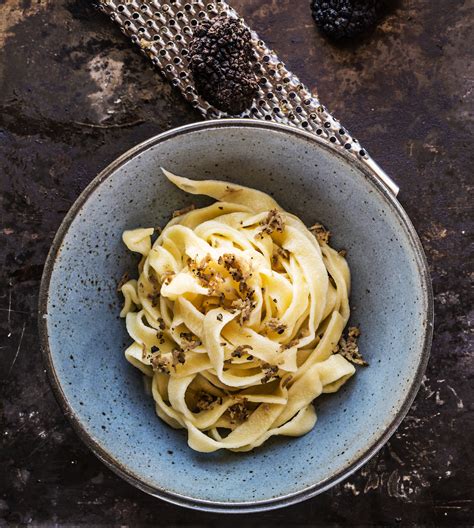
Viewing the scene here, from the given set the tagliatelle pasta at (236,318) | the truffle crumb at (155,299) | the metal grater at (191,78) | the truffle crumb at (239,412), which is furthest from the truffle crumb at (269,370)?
the metal grater at (191,78)

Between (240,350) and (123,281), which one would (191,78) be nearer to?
(123,281)

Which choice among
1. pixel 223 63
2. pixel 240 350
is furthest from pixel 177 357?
pixel 223 63

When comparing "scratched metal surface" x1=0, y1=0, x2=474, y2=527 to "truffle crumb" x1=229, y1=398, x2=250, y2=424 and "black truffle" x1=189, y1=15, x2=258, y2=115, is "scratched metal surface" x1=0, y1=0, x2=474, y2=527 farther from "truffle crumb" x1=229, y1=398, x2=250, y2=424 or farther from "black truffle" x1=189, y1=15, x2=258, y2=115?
"truffle crumb" x1=229, y1=398, x2=250, y2=424

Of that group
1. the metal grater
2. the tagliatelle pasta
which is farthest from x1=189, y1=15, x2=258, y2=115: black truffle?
the tagliatelle pasta

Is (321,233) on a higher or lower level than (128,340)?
higher

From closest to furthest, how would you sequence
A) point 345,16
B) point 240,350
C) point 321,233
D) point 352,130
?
point 240,350
point 321,233
point 345,16
point 352,130

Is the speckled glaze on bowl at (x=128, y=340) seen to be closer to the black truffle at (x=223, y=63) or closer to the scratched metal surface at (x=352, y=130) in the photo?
the black truffle at (x=223, y=63)

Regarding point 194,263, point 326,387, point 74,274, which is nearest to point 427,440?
point 326,387
